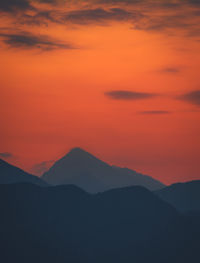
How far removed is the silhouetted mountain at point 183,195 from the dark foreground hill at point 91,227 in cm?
5408

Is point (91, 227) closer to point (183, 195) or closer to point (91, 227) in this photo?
point (91, 227)

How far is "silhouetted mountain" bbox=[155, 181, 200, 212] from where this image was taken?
579 ft

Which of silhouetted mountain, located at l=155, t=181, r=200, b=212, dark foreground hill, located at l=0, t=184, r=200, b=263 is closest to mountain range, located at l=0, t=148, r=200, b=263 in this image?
dark foreground hill, located at l=0, t=184, r=200, b=263

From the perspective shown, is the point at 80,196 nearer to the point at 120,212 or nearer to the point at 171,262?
Result: the point at 120,212

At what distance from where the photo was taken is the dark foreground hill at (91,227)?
101 meters

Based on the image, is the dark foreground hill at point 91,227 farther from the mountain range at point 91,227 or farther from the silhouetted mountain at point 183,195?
the silhouetted mountain at point 183,195

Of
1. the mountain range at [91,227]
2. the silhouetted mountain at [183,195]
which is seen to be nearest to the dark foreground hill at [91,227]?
the mountain range at [91,227]

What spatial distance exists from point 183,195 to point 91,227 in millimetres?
76950

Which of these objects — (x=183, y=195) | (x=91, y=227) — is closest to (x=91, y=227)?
(x=91, y=227)

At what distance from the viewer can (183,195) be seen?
184250mm

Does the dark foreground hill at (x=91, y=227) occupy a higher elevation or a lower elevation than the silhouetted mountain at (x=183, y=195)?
higher

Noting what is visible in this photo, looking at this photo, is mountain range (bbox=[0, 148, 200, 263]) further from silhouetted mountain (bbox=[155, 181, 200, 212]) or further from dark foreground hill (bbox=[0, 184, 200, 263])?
silhouetted mountain (bbox=[155, 181, 200, 212])

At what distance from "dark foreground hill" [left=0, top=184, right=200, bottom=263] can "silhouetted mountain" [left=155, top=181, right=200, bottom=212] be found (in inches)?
2129

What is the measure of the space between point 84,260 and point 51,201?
21482mm
